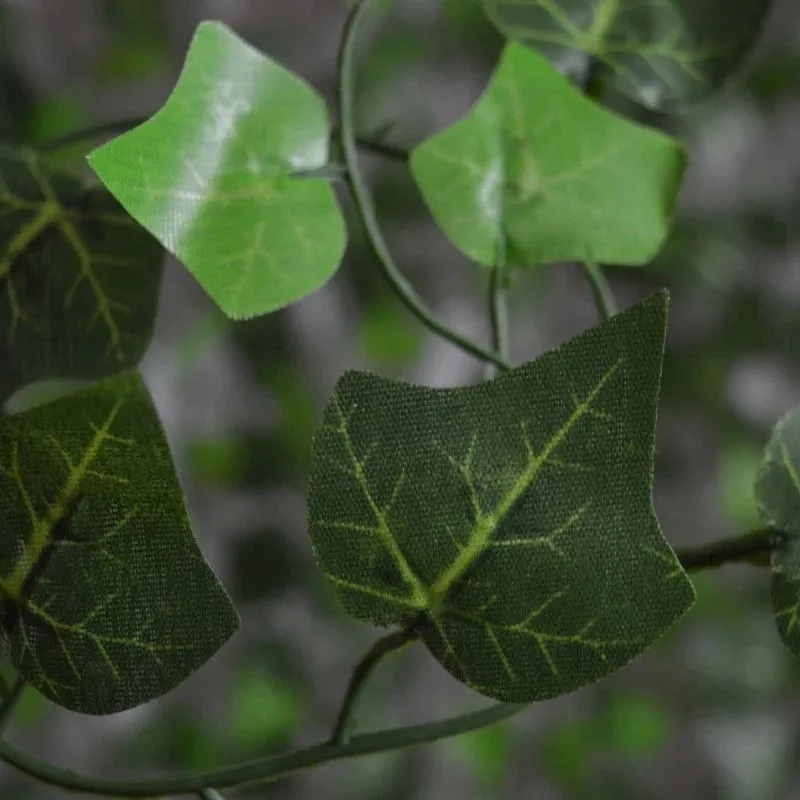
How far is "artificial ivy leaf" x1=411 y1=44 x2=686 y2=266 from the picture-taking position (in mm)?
275

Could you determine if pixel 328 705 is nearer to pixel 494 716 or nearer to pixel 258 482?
pixel 258 482

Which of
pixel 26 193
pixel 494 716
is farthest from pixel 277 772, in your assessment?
pixel 26 193

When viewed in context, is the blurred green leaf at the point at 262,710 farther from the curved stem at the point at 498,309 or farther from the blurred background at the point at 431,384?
the curved stem at the point at 498,309

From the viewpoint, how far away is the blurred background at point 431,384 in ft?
1.62

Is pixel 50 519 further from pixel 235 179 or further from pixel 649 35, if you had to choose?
pixel 649 35

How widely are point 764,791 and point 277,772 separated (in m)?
0.36

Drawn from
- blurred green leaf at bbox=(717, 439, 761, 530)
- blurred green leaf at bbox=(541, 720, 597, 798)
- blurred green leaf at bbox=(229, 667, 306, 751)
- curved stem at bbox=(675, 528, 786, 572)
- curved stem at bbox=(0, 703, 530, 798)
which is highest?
curved stem at bbox=(675, 528, 786, 572)

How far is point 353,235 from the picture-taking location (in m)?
0.50

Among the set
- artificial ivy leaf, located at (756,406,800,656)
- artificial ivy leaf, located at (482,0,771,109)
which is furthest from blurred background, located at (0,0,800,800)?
artificial ivy leaf, located at (756,406,800,656)

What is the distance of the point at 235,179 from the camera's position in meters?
0.24

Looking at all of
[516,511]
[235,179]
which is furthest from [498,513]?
[235,179]

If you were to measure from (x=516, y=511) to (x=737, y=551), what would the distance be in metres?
0.07

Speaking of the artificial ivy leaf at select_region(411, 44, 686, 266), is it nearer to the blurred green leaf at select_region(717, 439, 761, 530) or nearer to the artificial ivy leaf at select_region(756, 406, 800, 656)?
the artificial ivy leaf at select_region(756, 406, 800, 656)

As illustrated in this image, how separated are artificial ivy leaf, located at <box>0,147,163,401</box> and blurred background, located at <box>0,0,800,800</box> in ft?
0.72
